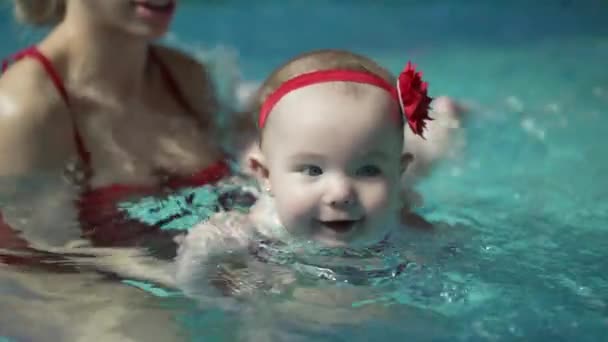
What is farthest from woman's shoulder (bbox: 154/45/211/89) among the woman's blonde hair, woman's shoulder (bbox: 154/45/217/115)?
the woman's blonde hair

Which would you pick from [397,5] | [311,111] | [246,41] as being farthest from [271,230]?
[397,5]

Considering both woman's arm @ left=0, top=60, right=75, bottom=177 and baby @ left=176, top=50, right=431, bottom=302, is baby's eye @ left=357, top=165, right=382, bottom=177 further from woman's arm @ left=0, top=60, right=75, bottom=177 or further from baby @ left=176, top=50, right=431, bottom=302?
woman's arm @ left=0, top=60, right=75, bottom=177

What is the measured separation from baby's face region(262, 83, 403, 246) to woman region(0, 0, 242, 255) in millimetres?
397

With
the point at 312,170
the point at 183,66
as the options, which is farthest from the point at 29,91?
the point at 312,170

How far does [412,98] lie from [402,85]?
29 millimetres

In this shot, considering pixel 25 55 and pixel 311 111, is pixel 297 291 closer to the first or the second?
pixel 311 111

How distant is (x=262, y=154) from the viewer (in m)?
1.41

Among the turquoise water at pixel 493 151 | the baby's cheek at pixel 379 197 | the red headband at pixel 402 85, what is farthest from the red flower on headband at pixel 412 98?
the turquoise water at pixel 493 151

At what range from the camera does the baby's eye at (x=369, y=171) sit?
4.27ft

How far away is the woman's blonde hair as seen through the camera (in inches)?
67.4

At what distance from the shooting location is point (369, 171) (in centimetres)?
131

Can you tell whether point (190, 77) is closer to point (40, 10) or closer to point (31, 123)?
point (40, 10)

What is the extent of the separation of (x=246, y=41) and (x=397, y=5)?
790mm

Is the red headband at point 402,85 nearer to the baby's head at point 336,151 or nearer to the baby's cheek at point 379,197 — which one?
the baby's head at point 336,151
